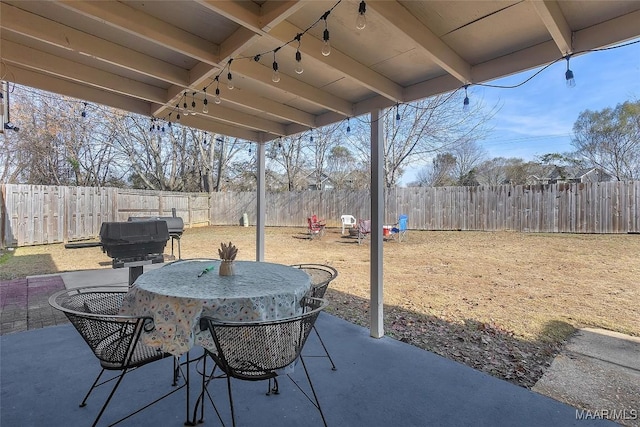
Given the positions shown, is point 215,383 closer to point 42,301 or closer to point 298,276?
point 298,276

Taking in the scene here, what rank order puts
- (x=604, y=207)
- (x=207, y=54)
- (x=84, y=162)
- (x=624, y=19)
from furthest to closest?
(x=84, y=162), (x=604, y=207), (x=207, y=54), (x=624, y=19)

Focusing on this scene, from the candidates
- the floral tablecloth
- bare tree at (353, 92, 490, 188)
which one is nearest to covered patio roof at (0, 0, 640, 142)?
the floral tablecloth

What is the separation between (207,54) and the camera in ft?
6.75

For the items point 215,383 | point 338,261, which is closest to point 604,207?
point 338,261

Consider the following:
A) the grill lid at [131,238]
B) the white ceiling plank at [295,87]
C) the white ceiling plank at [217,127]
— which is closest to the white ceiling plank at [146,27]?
the white ceiling plank at [295,87]

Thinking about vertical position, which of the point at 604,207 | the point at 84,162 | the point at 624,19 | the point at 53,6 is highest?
the point at 84,162

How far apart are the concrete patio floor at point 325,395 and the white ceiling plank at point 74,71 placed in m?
2.09

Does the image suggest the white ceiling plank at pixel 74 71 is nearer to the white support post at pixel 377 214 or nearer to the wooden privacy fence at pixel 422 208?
the white support post at pixel 377 214

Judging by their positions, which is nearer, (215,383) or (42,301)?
(215,383)

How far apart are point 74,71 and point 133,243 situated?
61.1 inches

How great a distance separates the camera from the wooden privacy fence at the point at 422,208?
7.08m

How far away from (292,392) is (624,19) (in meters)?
2.66

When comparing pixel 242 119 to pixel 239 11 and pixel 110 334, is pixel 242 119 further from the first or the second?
pixel 110 334

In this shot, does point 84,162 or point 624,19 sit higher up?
point 84,162
